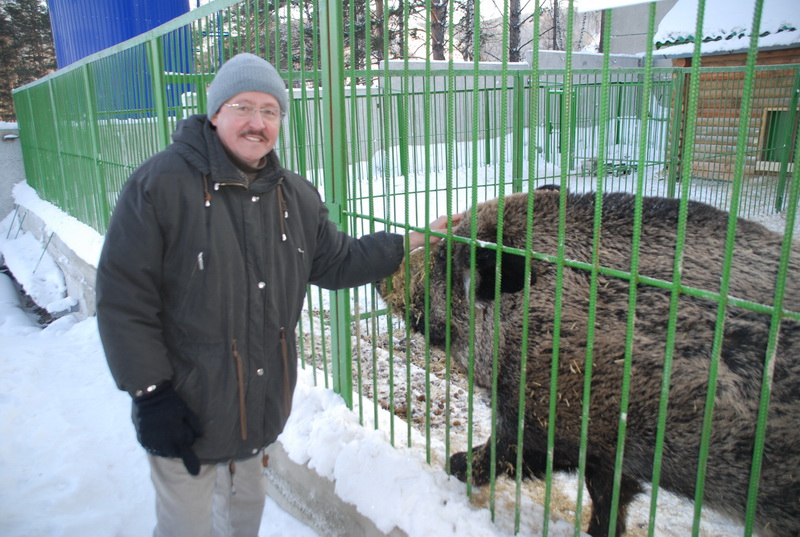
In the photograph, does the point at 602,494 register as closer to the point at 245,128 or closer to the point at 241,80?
the point at 245,128

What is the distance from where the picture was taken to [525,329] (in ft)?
7.09

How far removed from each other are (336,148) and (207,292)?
4.18 feet

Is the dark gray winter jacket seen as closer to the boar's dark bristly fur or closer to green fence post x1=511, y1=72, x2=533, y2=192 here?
the boar's dark bristly fur

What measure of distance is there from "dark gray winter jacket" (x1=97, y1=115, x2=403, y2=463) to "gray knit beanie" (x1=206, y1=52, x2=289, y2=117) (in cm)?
11

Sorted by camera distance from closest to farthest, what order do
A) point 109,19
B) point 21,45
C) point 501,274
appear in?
point 501,274 → point 109,19 → point 21,45

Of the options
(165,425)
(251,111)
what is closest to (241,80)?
(251,111)

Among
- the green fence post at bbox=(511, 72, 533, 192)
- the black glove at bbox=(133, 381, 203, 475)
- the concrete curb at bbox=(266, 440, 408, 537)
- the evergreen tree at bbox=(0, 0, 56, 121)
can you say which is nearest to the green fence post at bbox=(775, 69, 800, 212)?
the green fence post at bbox=(511, 72, 533, 192)

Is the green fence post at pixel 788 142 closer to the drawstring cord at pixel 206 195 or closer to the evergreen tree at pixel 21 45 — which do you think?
the drawstring cord at pixel 206 195

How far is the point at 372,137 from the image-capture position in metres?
5.03

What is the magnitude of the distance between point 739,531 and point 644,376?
4.23 ft

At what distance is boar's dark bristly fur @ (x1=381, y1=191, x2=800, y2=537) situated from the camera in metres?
2.16

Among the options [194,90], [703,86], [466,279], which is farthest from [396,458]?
[703,86]

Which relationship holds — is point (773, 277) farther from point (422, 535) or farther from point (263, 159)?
point (263, 159)

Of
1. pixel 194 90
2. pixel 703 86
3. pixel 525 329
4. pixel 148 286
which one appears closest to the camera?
pixel 148 286
